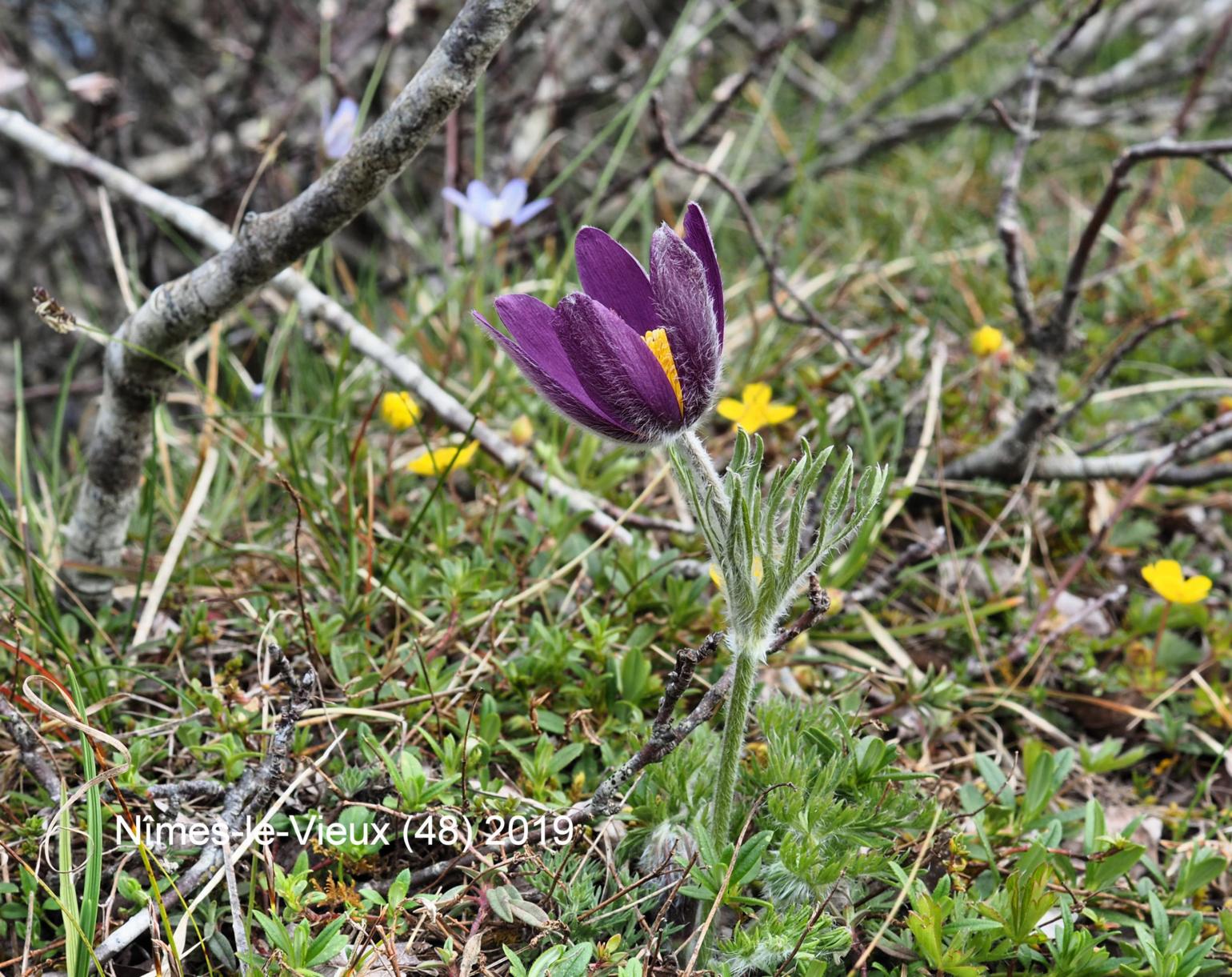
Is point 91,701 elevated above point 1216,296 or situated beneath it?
situated beneath

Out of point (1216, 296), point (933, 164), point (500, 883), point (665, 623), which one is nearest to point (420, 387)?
point (665, 623)

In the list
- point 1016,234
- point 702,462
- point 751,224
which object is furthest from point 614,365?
point 1016,234

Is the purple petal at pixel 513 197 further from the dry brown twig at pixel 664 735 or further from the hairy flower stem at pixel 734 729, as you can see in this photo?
the hairy flower stem at pixel 734 729

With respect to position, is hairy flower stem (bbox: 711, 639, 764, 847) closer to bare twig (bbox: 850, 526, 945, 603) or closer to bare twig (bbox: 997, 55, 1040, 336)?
bare twig (bbox: 850, 526, 945, 603)

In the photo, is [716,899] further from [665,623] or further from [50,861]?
[50,861]

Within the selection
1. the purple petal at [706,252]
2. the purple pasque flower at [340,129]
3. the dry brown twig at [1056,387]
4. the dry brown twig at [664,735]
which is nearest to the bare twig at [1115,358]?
the dry brown twig at [1056,387]

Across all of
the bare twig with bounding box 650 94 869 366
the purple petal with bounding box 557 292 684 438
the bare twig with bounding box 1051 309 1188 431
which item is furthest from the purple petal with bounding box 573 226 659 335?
the bare twig with bounding box 1051 309 1188 431
